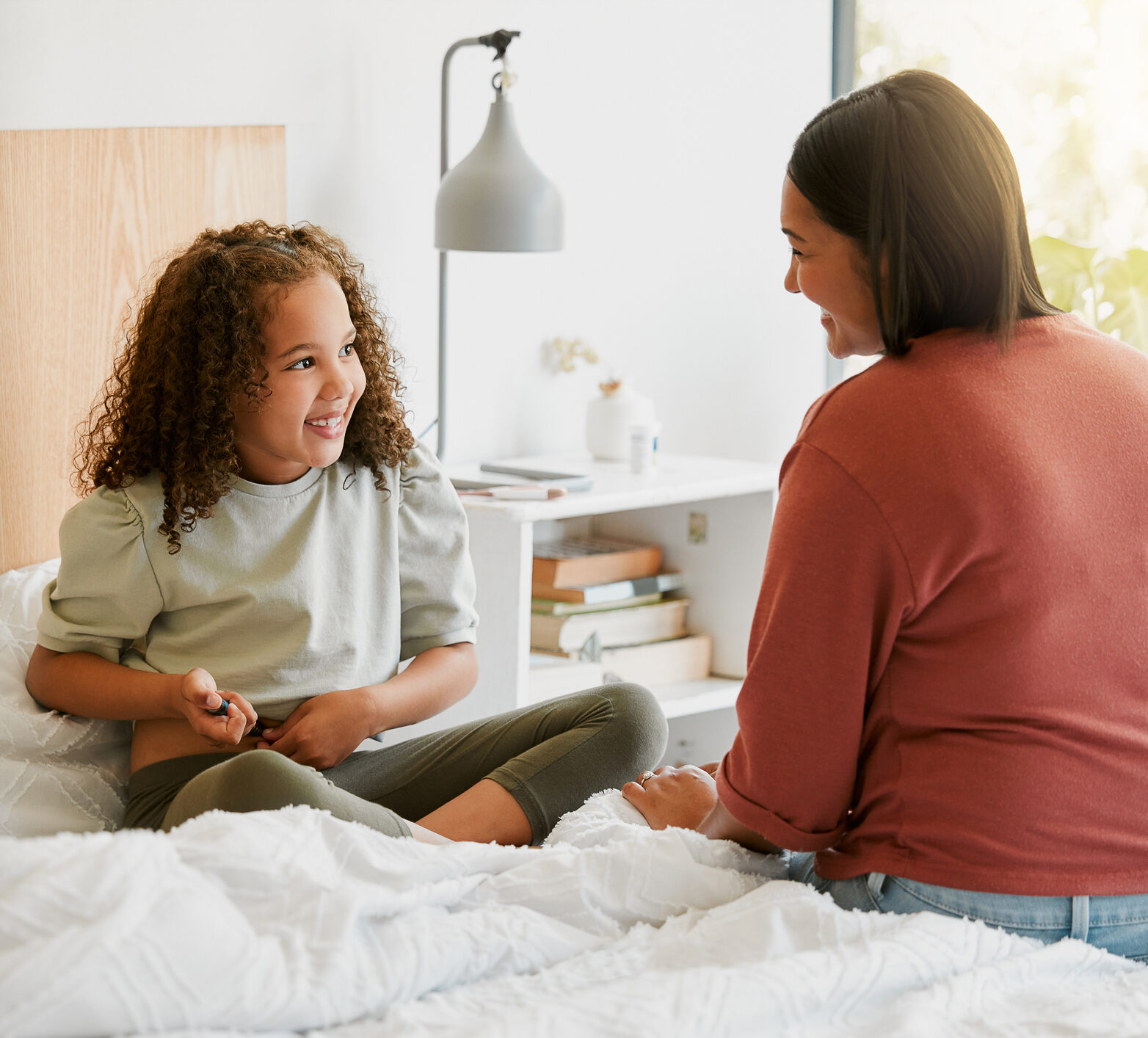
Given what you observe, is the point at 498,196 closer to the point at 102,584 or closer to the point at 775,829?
the point at 102,584

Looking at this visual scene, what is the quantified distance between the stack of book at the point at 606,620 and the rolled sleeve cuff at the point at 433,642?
61 cm

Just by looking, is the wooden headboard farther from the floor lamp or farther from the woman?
the woman

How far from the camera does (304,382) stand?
4.25ft

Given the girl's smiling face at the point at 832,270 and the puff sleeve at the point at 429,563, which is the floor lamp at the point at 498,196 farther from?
the girl's smiling face at the point at 832,270

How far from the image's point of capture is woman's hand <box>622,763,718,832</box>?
3.93 ft

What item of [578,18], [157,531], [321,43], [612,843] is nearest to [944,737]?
[612,843]

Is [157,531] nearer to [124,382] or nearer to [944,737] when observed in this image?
[124,382]

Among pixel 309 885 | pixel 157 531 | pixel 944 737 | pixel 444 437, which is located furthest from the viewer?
pixel 444 437

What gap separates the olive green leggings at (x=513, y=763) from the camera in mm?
1286

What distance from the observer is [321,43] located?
1.99 meters

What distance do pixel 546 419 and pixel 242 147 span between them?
31.0 inches

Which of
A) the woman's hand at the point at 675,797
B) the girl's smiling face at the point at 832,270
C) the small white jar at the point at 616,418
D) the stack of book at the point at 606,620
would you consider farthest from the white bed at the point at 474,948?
the small white jar at the point at 616,418

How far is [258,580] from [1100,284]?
1802mm

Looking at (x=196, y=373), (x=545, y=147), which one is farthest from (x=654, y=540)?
(x=196, y=373)
